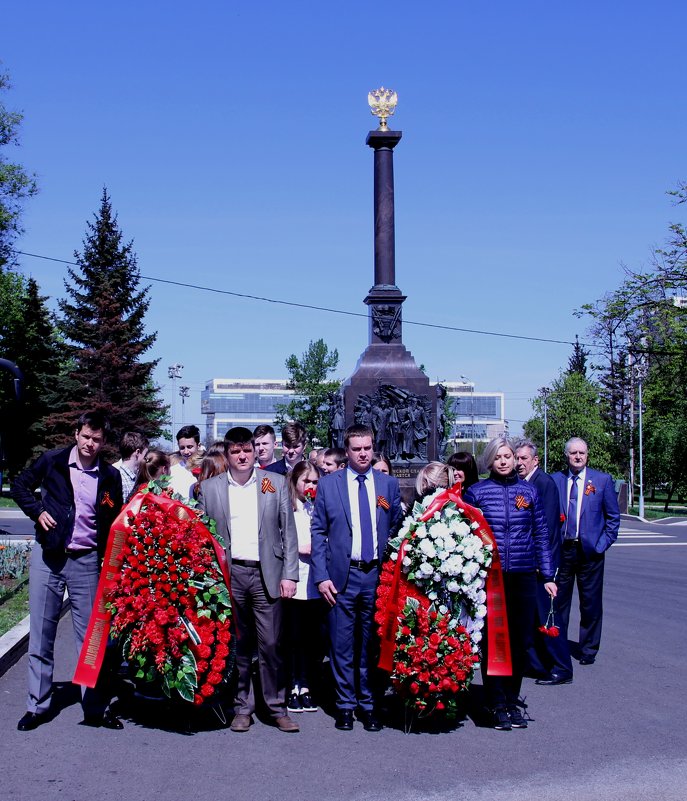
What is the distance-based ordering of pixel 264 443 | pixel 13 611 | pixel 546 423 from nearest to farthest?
pixel 264 443 < pixel 13 611 < pixel 546 423

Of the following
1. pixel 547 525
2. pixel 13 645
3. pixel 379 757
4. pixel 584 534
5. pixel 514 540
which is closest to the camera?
pixel 379 757

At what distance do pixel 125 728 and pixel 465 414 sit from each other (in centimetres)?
15721

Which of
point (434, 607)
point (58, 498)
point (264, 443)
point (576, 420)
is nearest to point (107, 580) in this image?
point (58, 498)

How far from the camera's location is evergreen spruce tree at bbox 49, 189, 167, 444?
144 feet

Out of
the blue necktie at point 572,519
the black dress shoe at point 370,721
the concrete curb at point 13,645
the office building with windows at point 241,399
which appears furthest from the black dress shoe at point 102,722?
the office building with windows at point 241,399

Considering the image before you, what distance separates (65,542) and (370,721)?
2269 mm

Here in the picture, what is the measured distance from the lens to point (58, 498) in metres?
6.34

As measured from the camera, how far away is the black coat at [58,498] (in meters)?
6.25

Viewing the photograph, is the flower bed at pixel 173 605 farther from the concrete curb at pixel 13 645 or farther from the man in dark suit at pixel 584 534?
the man in dark suit at pixel 584 534

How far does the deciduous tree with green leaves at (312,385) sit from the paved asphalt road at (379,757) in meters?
60.3

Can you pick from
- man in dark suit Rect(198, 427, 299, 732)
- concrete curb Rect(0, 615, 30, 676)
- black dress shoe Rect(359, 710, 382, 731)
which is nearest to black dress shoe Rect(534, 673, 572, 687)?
black dress shoe Rect(359, 710, 382, 731)

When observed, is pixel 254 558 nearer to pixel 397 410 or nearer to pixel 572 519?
pixel 572 519

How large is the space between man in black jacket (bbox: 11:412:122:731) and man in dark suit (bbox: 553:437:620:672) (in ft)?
13.9

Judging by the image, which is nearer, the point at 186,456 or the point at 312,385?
the point at 186,456
